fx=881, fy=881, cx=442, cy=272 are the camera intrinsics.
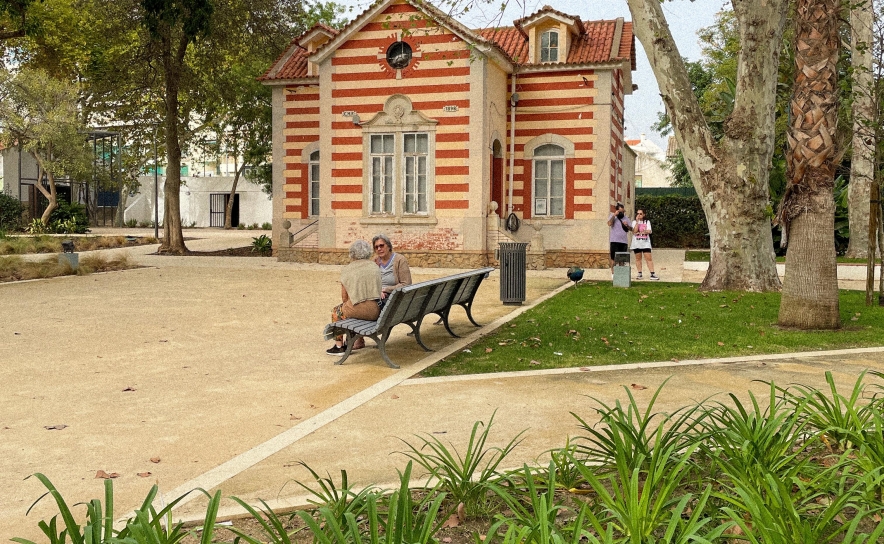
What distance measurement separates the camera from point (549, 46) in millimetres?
24062

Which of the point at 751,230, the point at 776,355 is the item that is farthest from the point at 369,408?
the point at 751,230

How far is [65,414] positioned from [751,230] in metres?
11.8

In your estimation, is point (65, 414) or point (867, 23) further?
point (867, 23)

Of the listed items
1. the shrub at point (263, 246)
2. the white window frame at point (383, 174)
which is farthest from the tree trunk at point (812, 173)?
the shrub at point (263, 246)

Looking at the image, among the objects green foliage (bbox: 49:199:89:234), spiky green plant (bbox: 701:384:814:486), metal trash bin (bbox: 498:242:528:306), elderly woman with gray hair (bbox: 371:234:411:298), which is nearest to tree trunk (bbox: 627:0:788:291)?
metal trash bin (bbox: 498:242:528:306)

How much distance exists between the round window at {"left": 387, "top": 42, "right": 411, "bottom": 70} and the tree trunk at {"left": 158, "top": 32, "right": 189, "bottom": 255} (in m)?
5.97

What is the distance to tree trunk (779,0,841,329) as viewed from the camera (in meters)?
9.77

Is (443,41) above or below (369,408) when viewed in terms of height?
above

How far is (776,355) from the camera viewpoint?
8.78 m

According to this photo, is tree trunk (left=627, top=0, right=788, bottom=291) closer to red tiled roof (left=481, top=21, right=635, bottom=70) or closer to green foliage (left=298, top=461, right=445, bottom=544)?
red tiled roof (left=481, top=21, right=635, bottom=70)

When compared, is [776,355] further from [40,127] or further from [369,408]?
[40,127]

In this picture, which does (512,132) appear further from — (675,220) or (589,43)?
(675,220)

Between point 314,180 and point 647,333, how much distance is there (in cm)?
1744

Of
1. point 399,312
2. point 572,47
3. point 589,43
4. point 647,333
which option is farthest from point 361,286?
point 589,43
